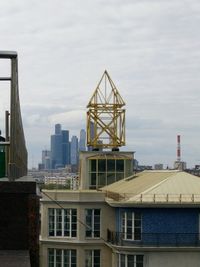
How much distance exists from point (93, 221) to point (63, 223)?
1.81 m

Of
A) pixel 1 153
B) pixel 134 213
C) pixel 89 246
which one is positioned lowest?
pixel 89 246

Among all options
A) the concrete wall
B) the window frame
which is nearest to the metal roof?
the window frame

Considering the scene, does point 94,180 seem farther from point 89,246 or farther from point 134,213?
point 134,213

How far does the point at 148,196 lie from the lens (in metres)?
32.0

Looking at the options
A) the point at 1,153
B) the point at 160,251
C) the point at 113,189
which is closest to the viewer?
the point at 1,153

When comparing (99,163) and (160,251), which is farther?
(99,163)

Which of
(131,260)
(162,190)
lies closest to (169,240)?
(131,260)

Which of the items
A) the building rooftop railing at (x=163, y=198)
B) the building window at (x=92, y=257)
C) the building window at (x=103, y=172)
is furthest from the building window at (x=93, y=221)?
the building window at (x=103, y=172)

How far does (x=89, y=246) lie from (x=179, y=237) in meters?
6.37

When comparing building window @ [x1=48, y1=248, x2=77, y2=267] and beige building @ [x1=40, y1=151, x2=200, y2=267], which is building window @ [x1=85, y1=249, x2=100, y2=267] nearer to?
beige building @ [x1=40, y1=151, x2=200, y2=267]

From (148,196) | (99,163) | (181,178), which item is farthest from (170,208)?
A: (99,163)

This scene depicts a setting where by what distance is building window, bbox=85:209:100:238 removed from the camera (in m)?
35.6

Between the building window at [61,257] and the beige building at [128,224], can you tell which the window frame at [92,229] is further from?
the building window at [61,257]

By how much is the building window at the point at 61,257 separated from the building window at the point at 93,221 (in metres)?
1.43
